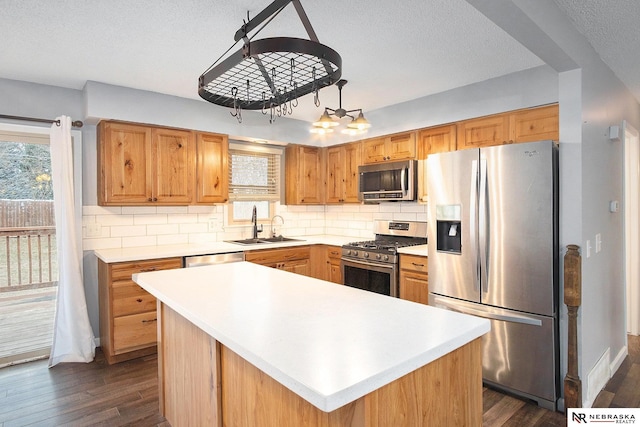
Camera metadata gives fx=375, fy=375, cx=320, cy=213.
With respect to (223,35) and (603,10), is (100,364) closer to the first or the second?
(223,35)

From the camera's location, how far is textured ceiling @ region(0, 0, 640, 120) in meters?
2.05

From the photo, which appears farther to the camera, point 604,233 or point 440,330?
point 604,233

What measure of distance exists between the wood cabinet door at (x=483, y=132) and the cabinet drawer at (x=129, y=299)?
313 centimetres

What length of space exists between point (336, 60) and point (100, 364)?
324 centimetres

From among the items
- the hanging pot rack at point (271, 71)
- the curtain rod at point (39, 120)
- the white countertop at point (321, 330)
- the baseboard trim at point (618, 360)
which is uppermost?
the curtain rod at point (39, 120)

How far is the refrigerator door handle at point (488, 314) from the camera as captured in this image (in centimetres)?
A: 251

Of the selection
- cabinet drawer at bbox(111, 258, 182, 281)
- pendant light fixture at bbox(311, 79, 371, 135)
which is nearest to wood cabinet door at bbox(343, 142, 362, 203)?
pendant light fixture at bbox(311, 79, 371, 135)

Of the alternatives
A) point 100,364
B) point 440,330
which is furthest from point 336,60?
point 100,364

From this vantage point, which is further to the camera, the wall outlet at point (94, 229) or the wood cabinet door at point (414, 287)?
the wall outlet at point (94, 229)

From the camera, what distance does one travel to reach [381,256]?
11.9ft

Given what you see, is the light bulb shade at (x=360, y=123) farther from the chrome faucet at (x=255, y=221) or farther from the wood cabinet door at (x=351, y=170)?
the chrome faucet at (x=255, y=221)

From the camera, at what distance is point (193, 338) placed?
176 cm

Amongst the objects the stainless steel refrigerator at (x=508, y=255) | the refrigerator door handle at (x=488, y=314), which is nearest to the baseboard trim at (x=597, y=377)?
the stainless steel refrigerator at (x=508, y=255)

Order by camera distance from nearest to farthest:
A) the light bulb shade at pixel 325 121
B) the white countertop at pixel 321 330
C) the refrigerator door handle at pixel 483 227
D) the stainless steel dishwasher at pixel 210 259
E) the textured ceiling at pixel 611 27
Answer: the white countertop at pixel 321 330 < the textured ceiling at pixel 611 27 < the refrigerator door handle at pixel 483 227 < the light bulb shade at pixel 325 121 < the stainless steel dishwasher at pixel 210 259
